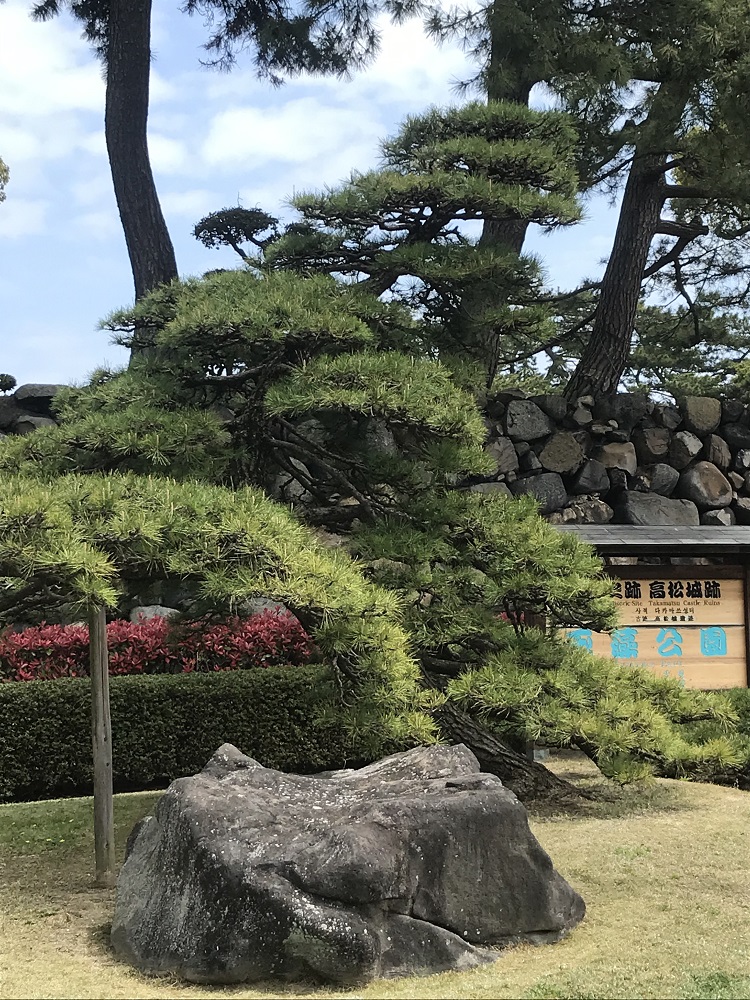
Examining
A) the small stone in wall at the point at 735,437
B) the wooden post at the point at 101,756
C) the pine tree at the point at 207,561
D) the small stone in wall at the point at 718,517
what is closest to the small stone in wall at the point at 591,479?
the small stone in wall at the point at 718,517

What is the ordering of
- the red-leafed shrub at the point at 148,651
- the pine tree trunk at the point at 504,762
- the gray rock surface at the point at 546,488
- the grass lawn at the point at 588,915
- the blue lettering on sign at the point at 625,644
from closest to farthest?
the grass lawn at the point at 588,915 < the pine tree trunk at the point at 504,762 < the red-leafed shrub at the point at 148,651 < the blue lettering on sign at the point at 625,644 < the gray rock surface at the point at 546,488

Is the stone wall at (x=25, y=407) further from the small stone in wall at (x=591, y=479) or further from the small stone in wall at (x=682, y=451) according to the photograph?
the small stone in wall at (x=682, y=451)

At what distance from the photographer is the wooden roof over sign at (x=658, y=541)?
7.17m

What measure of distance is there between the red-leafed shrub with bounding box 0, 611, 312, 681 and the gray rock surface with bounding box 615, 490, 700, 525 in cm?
410

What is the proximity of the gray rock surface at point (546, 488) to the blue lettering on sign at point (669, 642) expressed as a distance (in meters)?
2.53

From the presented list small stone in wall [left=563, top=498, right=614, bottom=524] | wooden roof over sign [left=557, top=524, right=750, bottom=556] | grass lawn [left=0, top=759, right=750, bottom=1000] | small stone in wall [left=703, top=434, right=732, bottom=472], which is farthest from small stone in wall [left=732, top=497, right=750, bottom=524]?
grass lawn [left=0, top=759, right=750, bottom=1000]

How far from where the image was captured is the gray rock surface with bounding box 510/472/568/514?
9477 mm

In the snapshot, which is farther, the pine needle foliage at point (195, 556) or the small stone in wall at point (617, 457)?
the small stone in wall at point (617, 457)

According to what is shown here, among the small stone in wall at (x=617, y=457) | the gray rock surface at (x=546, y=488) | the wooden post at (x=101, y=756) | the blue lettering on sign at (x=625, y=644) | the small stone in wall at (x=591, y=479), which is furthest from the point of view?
the small stone in wall at (x=617, y=457)

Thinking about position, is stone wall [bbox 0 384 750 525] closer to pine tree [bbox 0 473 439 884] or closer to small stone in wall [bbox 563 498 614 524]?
small stone in wall [bbox 563 498 614 524]


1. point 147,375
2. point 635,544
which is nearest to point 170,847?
point 147,375

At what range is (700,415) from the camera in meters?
10.2

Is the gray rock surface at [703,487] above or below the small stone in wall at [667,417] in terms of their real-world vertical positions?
below

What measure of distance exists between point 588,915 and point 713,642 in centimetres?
400
